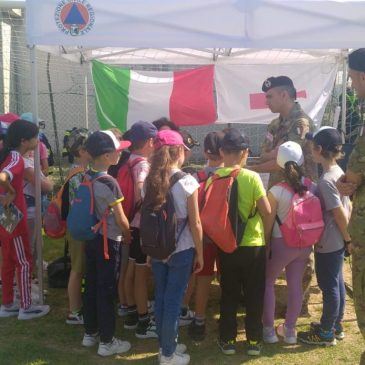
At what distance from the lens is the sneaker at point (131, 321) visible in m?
3.54

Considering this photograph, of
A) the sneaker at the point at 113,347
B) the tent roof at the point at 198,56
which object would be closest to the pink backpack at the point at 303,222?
the sneaker at the point at 113,347

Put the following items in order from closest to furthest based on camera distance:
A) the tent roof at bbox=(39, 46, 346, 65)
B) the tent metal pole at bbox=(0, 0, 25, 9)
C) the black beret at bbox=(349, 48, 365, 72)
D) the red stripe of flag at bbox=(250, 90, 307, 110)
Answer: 1. the black beret at bbox=(349, 48, 365, 72)
2. the tent metal pole at bbox=(0, 0, 25, 9)
3. the tent roof at bbox=(39, 46, 346, 65)
4. the red stripe of flag at bbox=(250, 90, 307, 110)

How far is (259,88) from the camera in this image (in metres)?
6.39

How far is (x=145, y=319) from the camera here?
3.40 metres

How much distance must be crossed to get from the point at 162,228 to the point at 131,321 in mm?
1182

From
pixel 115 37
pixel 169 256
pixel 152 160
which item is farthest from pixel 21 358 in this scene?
pixel 115 37

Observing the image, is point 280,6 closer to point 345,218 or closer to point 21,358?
point 345,218

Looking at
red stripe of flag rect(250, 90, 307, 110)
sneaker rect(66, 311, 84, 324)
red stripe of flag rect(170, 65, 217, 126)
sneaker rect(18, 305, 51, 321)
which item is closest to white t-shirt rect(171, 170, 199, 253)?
sneaker rect(66, 311, 84, 324)

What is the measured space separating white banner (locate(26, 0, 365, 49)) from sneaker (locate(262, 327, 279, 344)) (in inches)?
78.4

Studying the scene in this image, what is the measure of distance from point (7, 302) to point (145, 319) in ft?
3.97

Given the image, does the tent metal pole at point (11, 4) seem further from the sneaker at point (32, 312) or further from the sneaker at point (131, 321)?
the sneaker at point (131, 321)

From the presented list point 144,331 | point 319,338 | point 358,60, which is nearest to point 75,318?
point 144,331

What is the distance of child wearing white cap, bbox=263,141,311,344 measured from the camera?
9.84ft

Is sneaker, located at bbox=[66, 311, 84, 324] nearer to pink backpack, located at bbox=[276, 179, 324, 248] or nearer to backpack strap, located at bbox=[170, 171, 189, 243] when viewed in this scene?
backpack strap, located at bbox=[170, 171, 189, 243]
